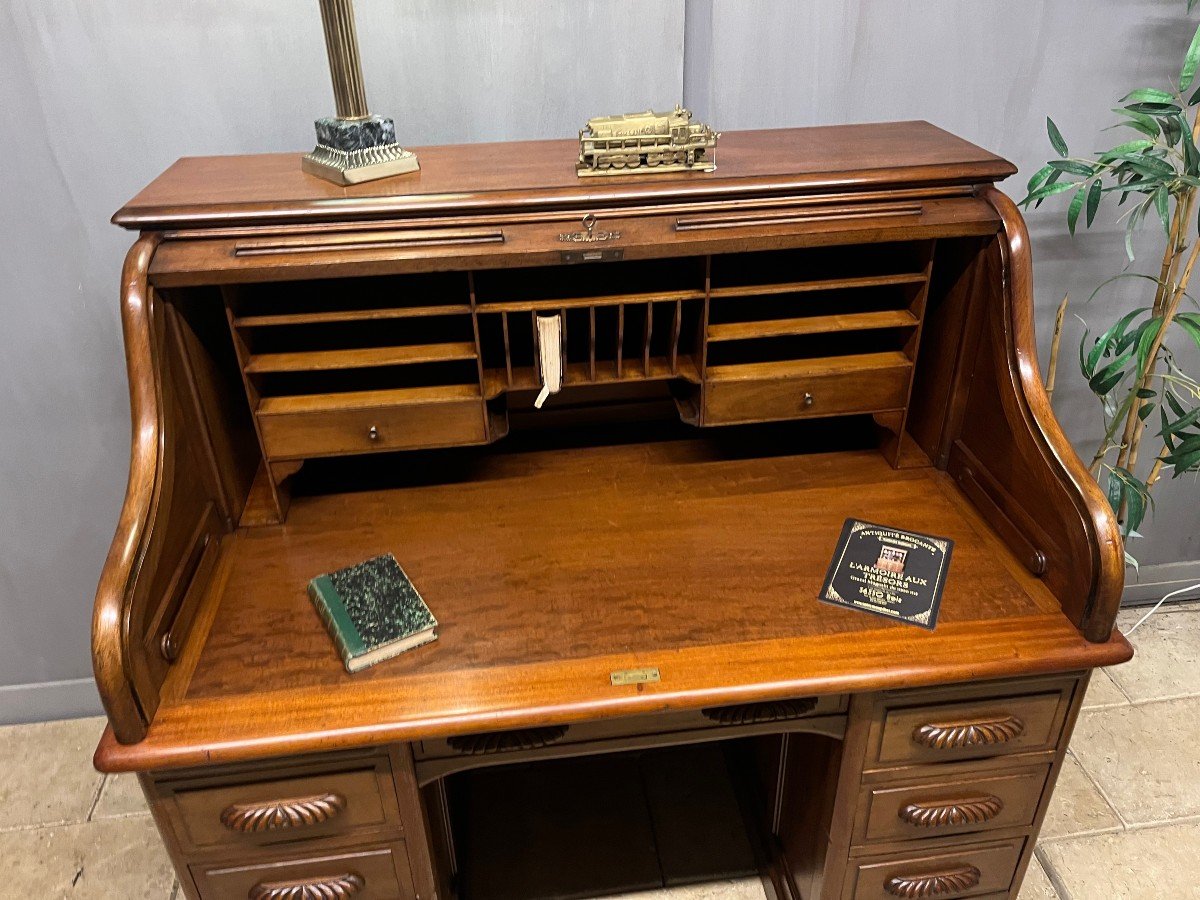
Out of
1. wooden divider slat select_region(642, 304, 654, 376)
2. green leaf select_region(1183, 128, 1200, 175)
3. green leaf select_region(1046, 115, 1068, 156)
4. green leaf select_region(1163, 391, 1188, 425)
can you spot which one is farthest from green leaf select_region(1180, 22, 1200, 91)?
wooden divider slat select_region(642, 304, 654, 376)

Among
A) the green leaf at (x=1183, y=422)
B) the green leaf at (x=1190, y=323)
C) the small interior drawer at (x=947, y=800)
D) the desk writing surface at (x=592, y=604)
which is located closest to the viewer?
the desk writing surface at (x=592, y=604)

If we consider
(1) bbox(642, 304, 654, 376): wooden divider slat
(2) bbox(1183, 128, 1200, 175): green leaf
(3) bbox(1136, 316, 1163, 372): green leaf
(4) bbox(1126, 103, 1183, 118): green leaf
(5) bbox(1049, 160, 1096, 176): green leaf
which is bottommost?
(3) bbox(1136, 316, 1163, 372): green leaf

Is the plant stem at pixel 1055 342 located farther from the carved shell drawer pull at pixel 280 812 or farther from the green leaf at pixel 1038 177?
the carved shell drawer pull at pixel 280 812

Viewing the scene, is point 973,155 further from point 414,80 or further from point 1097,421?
point 1097,421

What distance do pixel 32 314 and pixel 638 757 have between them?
173 centimetres

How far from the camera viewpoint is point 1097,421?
2.36 meters

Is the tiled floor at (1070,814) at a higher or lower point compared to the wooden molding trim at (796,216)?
lower

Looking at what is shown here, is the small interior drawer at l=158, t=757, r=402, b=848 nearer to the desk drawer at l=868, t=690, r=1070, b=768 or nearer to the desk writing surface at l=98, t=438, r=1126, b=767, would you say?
the desk writing surface at l=98, t=438, r=1126, b=767

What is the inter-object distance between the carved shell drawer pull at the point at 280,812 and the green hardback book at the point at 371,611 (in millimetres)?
211

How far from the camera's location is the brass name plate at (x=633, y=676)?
4.11 feet

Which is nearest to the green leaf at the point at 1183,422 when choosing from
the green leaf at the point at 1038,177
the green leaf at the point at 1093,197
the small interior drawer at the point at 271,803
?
the green leaf at the point at 1093,197

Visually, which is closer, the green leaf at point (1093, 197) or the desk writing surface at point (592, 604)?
the desk writing surface at point (592, 604)

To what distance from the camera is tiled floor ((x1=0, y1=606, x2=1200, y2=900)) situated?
198 cm

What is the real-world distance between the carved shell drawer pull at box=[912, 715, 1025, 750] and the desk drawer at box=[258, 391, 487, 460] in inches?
33.7
